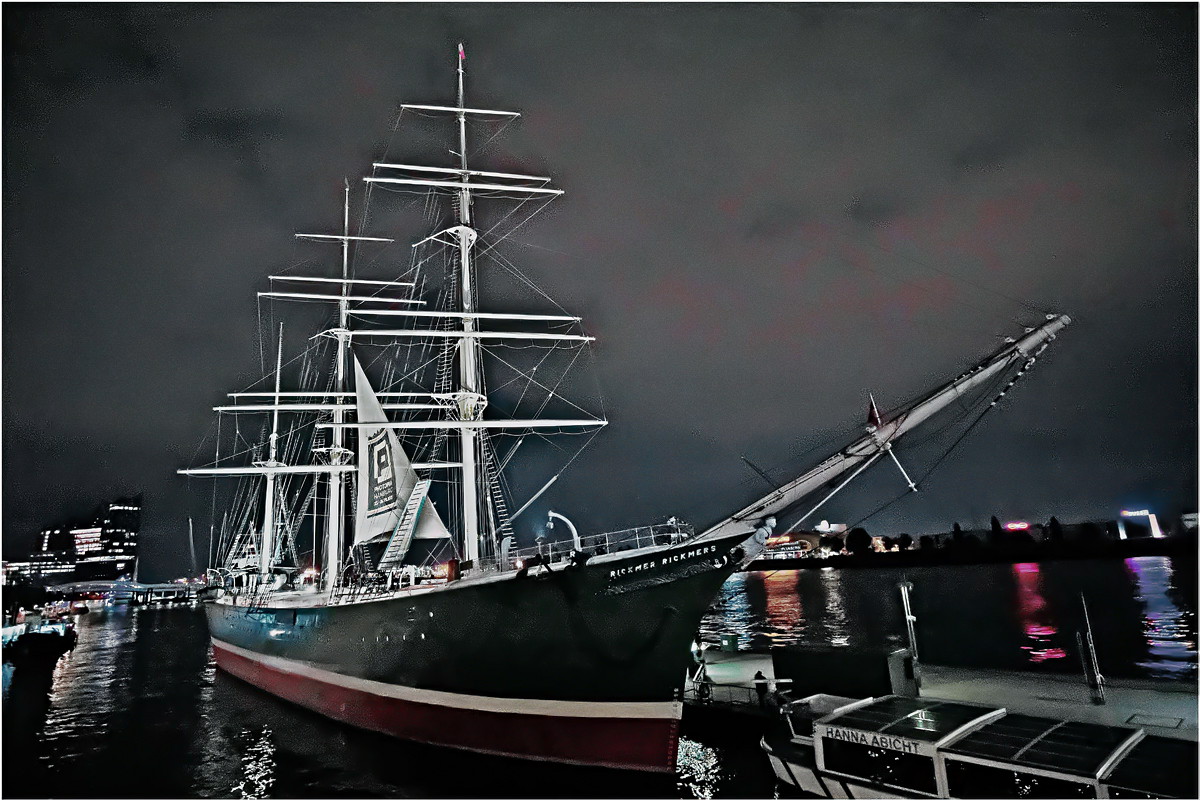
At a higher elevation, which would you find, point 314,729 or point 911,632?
point 911,632

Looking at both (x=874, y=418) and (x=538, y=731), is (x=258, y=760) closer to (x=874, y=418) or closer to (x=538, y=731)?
(x=538, y=731)

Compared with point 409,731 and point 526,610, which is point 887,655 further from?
point 409,731

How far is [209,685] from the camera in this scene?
3694 centimetres

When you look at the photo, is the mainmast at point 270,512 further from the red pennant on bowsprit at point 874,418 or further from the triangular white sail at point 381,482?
the red pennant on bowsprit at point 874,418

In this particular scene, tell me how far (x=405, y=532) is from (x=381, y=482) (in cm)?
564

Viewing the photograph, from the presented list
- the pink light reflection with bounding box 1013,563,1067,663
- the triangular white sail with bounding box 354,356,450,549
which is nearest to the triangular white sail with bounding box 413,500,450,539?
the triangular white sail with bounding box 354,356,450,549

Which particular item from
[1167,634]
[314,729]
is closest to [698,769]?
[314,729]

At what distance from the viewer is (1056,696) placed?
15.9m

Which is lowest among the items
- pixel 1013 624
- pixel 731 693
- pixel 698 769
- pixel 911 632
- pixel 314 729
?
pixel 1013 624

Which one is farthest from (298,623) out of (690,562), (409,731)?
(690,562)

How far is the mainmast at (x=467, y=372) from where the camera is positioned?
22413mm

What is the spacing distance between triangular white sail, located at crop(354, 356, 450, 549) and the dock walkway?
1342 centimetres

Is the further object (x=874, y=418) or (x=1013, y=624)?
(x=1013, y=624)

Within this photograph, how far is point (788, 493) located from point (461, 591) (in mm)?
9323
